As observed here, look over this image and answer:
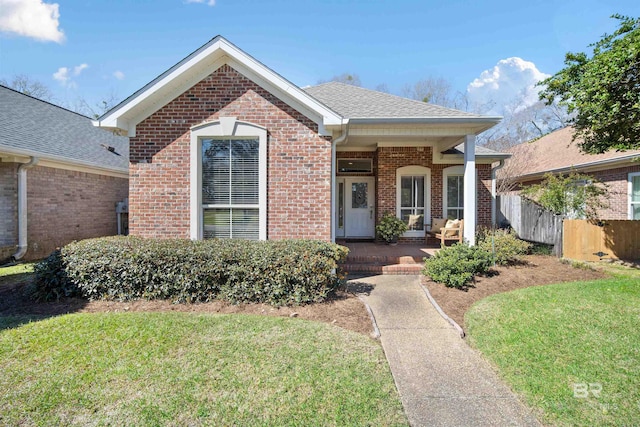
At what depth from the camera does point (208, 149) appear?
6.88 m

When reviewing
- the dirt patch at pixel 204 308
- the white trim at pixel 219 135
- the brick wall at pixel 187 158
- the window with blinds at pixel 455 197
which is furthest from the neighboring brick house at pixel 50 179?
the window with blinds at pixel 455 197

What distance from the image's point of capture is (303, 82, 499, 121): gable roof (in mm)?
7588

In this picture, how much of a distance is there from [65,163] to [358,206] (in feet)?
31.4

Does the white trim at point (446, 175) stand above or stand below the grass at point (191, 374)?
above

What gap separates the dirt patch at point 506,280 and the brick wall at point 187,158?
2.88 metres

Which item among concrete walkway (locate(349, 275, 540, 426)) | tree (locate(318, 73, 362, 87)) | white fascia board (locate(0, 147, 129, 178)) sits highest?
tree (locate(318, 73, 362, 87))

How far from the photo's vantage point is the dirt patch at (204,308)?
4931mm

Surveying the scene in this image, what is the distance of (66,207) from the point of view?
402 inches

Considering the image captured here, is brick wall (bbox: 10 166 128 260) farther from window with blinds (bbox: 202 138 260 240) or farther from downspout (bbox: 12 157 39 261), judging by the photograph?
window with blinds (bbox: 202 138 260 240)

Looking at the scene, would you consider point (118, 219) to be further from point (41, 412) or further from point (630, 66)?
point (630, 66)

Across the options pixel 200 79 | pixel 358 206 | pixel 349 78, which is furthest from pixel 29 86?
pixel 358 206

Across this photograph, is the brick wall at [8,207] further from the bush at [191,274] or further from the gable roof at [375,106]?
the gable roof at [375,106]

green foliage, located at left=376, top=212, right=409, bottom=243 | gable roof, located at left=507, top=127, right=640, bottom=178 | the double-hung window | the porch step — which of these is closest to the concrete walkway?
the porch step

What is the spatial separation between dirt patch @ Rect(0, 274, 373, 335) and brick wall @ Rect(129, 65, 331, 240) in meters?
1.78
